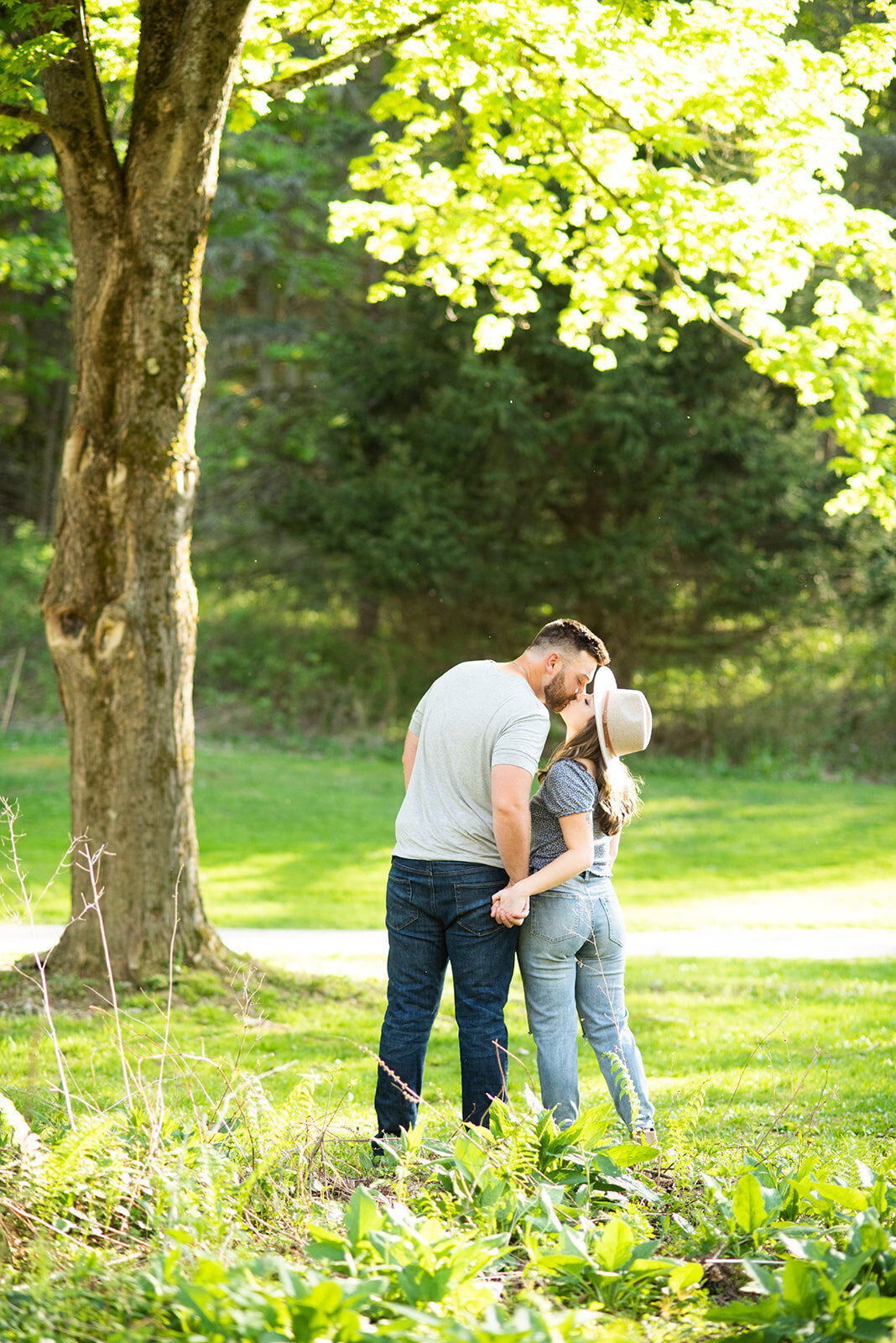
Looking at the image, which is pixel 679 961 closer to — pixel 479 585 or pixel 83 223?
pixel 83 223

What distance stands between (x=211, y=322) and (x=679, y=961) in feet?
58.2

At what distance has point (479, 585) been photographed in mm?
19062

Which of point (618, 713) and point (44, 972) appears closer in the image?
point (44, 972)

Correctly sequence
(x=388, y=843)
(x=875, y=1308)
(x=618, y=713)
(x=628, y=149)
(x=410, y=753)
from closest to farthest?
(x=875, y=1308) → (x=618, y=713) → (x=410, y=753) → (x=628, y=149) → (x=388, y=843)

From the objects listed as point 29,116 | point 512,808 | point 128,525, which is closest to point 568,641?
point 512,808

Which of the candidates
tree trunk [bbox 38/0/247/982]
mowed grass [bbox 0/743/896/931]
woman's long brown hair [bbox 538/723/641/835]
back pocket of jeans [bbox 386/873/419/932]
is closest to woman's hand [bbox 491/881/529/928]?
back pocket of jeans [bbox 386/873/419/932]

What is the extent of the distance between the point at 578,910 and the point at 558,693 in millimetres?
724

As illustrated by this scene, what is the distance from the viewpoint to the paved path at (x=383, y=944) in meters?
8.20

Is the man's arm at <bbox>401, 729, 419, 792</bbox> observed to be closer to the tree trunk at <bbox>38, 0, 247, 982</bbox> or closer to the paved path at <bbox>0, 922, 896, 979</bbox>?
the tree trunk at <bbox>38, 0, 247, 982</bbox>

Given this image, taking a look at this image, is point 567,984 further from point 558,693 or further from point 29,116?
point 29,116

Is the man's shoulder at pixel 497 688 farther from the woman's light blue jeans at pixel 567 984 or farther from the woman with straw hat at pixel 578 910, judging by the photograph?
the woman's light blue jeans at pixel 567 984

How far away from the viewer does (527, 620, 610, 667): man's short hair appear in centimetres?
405

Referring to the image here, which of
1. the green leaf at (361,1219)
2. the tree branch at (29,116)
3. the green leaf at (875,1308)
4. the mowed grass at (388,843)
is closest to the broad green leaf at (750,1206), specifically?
the green leaf at (875,1308)

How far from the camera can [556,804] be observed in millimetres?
4020
